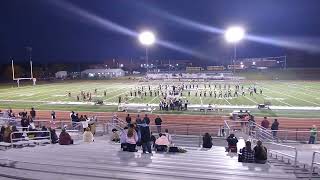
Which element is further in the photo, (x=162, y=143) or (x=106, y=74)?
(x=106, y=74)

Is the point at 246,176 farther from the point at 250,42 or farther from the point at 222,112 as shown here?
the point at 250,42

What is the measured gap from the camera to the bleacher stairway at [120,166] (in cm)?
785

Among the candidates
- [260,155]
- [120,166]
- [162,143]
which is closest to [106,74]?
[162,143]

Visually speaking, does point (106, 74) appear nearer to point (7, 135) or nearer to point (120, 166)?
point (7, 135)

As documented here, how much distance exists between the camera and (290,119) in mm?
26344

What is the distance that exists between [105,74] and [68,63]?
48.7 metres

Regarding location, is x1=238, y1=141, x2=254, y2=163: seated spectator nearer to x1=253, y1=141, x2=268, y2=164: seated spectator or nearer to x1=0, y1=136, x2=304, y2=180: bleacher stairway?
x1=253, y1=141, x2=268, y2=164: seated spectator

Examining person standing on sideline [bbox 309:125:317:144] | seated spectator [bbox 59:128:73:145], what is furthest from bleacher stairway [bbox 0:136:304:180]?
person standing on sideline [bbox 309:125:317:144]

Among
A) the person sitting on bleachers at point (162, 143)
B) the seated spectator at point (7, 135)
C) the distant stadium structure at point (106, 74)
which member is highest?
the distant stadium structure at point (106, 74)

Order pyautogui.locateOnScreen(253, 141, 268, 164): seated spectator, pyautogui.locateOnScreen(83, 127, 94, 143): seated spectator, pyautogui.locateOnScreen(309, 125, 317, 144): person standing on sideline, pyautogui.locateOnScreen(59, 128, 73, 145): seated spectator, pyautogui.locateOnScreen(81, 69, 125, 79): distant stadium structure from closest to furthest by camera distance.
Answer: pyautogui.locateOnScreen(253, 141, 268, 164): seated spectator
pyautogui.locateOnScreen(59, 128, 73, 145): seated spectator
pyautogui.locateOnScreen(83, 127, 94, 143): seated spectator
pyautogui.locateOnScreen(309, 125, 317, 144): person standing on sideline
pyautogui.locateOnScreen(81, 69, 125, 79): distant stadium structure

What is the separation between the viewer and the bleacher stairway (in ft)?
25.7

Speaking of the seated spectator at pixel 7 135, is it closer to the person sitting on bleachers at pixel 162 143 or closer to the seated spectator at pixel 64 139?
the seated spectator at pixel 64 139

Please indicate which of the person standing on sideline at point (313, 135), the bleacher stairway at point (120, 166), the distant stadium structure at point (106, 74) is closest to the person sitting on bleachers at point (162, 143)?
the bleacher stairway at point (120, 166)

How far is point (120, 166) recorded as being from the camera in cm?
872
